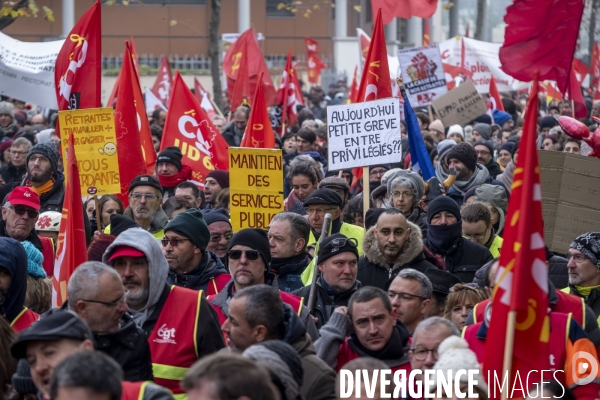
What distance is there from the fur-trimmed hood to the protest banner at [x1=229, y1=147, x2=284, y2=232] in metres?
1.24

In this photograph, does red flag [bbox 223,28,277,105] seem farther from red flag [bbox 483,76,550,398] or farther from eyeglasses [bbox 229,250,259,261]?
red flag [bbox 483,76,550,398]

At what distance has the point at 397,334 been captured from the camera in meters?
5.39

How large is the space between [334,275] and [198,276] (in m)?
0.79

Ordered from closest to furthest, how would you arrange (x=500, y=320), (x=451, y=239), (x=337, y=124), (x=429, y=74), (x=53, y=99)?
(x=500, y=320) < (x=451, y=239) < (x=337, y=124) < (x=53, y=99) < (x=429, y=74)

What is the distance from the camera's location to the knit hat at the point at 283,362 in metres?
4.03

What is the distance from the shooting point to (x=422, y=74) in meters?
15.8

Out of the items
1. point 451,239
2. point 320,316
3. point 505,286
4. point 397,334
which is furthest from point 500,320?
point 451,239

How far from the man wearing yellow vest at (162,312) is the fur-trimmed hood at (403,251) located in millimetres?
2100

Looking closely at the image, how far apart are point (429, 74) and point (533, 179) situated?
1128 cm

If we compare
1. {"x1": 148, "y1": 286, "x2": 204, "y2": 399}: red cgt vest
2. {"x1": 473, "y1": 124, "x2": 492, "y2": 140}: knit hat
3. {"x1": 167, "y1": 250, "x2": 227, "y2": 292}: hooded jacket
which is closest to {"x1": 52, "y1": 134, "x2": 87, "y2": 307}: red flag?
{"x1": 167, "y1": 250, "x2": 227, "y2": 292}: hooded jacket

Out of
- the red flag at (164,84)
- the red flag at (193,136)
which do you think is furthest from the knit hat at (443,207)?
the red flag at (164,84)

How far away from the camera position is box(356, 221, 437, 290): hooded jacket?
23.5 feet

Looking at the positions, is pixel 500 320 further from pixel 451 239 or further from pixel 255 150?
pixel 255 150

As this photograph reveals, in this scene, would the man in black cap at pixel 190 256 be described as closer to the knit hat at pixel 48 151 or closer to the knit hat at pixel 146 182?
the knit hat at pixel 146 182
